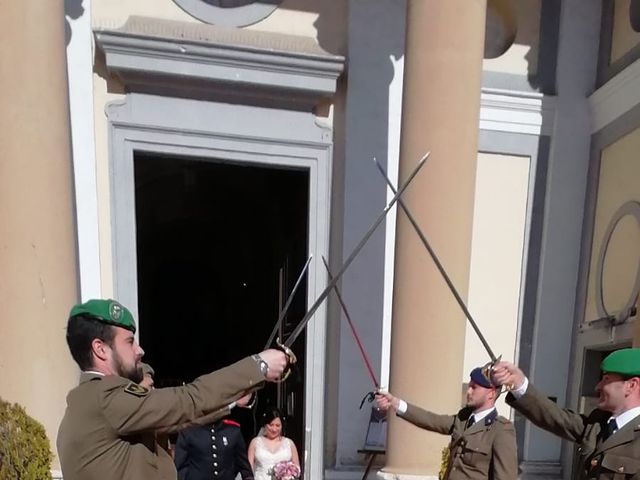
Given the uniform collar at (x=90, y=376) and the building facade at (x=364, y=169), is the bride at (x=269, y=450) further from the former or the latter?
the uniform collar at (x=90, y=376)

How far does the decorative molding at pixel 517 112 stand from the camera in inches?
245

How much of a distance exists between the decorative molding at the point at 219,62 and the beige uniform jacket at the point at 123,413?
3.91 m

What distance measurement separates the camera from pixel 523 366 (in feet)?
21.1

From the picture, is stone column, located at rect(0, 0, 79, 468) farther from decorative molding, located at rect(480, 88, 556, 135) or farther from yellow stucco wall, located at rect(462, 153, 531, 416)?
decorative molding, located at rect(480, 88, 556, 135)

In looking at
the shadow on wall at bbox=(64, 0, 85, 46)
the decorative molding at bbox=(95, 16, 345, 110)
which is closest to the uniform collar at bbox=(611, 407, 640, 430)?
the decorative molding at bbox=(95, 16, 345, 110)

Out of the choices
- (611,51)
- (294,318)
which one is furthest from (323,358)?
(611,51)

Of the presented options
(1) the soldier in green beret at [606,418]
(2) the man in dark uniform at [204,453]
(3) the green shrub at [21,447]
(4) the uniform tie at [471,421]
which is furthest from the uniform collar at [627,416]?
(3) the green shrub at [21,447]

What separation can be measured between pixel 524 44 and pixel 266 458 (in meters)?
4.77

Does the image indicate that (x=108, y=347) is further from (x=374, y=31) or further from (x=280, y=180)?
(x=280, y=180)

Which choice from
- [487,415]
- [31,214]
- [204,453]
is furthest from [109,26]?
[487,415]

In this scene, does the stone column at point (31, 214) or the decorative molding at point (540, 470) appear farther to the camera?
the decorative molding at point (540, 470)

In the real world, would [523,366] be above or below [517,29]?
below

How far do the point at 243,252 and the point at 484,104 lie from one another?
6.39 m

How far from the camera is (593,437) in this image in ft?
8.38
